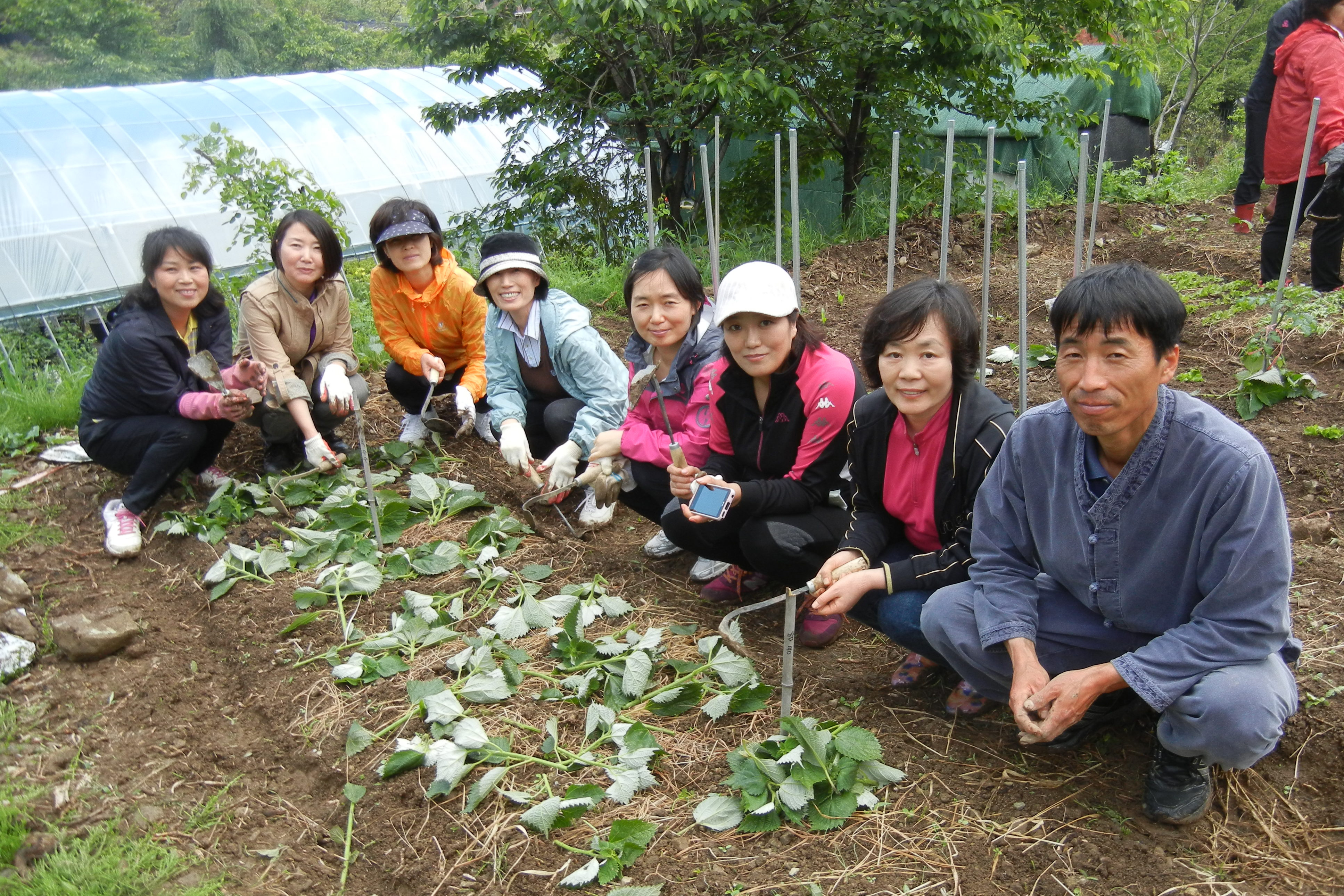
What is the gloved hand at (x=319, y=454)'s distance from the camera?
149 inches

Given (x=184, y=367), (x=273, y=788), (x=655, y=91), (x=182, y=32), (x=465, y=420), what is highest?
(x=182, y=32)

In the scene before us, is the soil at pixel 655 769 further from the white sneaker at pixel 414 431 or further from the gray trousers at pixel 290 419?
the white sneaker at pixel 414 431

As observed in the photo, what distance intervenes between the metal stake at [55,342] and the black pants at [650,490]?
3980 mm

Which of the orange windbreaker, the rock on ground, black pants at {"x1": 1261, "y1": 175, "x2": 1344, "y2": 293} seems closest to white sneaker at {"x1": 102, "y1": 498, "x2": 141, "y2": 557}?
the rock on ground

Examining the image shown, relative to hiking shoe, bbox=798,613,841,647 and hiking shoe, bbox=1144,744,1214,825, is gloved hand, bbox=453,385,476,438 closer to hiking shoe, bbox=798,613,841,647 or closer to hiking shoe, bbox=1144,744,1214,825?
hiking shoe, bbox=798,613,841,647

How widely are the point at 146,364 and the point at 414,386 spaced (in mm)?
1057

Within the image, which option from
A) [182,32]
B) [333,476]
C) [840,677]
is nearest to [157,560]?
[333,476]

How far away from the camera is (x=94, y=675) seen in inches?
→ 117

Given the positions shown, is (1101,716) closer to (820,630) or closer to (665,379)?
(820,630)

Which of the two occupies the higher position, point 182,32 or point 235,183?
point 182,32

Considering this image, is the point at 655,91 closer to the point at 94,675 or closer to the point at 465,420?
the point at 465,420

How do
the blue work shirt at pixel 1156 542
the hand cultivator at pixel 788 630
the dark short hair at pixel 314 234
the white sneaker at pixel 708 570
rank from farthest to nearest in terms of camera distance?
the dark short hair at pixel 314 234, the white sneaker at pixel 708 570, the hand cultivator at pixel 788 630, the blue work shirt at pixel 1156 542

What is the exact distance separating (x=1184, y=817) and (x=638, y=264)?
6.75 feet

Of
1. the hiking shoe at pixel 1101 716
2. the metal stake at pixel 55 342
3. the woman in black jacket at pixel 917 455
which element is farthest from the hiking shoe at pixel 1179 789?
the metal stake at pixel 55 342
